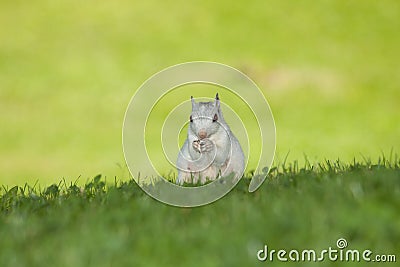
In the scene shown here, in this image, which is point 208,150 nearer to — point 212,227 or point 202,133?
point 202,133

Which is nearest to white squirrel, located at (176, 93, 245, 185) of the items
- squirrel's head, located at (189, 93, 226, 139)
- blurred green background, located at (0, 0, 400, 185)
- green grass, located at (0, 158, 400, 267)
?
squirrel's head, located at (189, 93, 226, 139)

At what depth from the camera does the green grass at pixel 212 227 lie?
17.4ft

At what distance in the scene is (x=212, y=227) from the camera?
18.5ft

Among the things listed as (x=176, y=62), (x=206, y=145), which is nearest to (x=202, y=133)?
(x=206, y=145)

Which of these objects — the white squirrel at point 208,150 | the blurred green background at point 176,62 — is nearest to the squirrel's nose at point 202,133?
the white squirrel at point 208,150

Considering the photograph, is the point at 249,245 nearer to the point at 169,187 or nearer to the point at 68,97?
the point at 169,187

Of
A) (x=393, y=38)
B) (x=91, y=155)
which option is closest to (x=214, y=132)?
(x=91, y=155)

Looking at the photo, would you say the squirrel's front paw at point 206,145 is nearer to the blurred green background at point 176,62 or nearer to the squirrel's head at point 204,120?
the squirrel's head at point 204,120

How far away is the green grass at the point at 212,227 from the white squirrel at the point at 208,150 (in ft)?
2.37

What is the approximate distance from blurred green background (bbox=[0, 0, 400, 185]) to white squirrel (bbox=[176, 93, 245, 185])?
1658cm

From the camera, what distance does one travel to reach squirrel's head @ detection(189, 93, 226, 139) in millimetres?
7367

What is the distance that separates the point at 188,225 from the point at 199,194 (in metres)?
0.80

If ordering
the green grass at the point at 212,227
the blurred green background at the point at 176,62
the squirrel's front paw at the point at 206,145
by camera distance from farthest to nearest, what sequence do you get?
1. the blurred green background at the point at 176,62
2. the squirrel's front paw at the point at 206,145
3. the green grass at the point at 212,227

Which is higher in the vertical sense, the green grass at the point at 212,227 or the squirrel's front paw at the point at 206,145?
the squirrel's front paw at the point at 206,145
